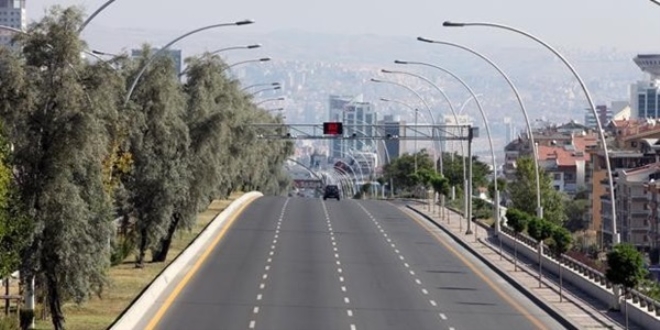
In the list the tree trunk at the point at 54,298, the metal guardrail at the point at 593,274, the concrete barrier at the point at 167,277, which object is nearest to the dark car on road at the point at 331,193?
the concrete barrier at the point at 167,277

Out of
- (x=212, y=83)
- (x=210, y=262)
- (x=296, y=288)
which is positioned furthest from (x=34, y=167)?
(x=212, y=83)

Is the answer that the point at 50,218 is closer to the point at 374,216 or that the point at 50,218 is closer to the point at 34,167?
the point at 34,167

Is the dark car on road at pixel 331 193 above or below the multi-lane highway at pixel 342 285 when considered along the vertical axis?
above

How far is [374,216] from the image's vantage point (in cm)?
9438

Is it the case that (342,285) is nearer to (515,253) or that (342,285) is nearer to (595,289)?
(595,289)

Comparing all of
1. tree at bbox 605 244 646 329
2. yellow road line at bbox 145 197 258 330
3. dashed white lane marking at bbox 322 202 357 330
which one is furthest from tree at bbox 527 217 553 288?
tree at bbox 605 244 646 329

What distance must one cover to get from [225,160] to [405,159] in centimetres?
9241

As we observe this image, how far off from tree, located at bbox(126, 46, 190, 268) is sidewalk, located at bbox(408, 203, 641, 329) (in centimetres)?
1258

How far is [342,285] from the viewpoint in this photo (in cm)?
5359

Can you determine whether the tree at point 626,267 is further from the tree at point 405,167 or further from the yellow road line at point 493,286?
the tree at point 405,167

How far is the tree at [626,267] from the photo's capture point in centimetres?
4203

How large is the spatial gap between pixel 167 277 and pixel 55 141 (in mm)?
13826

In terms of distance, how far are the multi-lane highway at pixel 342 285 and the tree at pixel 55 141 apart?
3.22 metres

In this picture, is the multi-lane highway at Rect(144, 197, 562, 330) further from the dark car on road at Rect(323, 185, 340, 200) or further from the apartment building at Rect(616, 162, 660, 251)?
the apartment building at Rect(616, 162, 660, 251)
